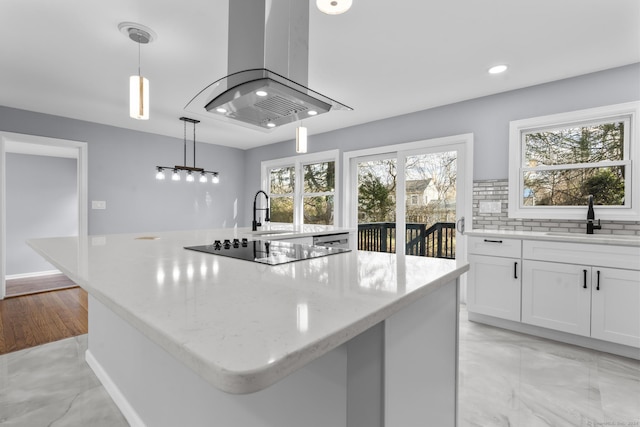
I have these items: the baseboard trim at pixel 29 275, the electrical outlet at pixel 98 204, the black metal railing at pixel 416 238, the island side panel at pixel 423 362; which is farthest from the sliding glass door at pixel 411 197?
the baseboard trim at pixel 29 275

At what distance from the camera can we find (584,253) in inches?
95.2

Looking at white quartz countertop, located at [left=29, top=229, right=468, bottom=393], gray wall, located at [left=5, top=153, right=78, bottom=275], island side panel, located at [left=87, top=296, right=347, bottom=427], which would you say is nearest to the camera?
white quartz countertop, located at [left=29, top=229, right=468, bottom=393]

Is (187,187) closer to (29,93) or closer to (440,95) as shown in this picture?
(29,93)

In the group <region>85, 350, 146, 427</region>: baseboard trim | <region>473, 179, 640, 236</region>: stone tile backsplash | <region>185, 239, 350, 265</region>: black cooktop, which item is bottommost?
<region>85, 350, 146, 427</region>: baseboard trim

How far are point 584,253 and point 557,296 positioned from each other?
40 centimetres

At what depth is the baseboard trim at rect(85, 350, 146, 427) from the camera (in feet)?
5.16

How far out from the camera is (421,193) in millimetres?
3936

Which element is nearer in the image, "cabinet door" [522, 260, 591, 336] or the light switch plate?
"cabinet door" [522, 260, 591, 336]

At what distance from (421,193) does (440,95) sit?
1169 millimetres

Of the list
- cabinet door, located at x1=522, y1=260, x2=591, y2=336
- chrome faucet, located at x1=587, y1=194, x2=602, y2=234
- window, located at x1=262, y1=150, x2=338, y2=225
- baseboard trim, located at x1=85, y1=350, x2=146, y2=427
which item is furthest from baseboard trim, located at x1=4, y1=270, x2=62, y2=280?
chrome faucet, located at x1=587, y1=194, x2=602, y2=234

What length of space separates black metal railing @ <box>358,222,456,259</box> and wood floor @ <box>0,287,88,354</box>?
3.40m

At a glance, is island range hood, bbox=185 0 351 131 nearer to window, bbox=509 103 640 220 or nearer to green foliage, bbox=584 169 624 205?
window, bbox=509 103 640 220

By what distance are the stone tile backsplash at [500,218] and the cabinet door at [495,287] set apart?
21.6 inches

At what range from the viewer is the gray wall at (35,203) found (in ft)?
16.8
